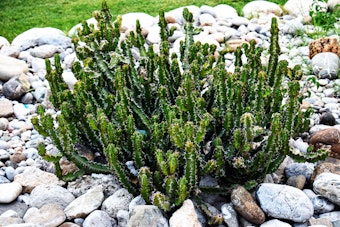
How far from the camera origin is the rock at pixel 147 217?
279 cm

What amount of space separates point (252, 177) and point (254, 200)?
185 millimetres

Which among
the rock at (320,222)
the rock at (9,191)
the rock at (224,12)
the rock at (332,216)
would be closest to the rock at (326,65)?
the rock at (224,12)

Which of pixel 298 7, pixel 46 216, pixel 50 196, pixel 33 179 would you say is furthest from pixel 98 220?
pixel 298 7

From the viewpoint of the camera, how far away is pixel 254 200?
304 centimetres

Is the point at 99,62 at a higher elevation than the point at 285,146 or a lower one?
higher

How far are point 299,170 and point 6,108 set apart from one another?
102 inches

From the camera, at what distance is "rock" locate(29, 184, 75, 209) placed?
3.25m

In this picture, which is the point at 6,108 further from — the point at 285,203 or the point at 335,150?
the point at 335,150

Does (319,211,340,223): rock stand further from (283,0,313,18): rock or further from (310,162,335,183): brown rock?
(283,0,313,18): rock

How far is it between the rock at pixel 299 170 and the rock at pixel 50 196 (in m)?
1.48

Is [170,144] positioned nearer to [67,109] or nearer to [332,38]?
[67,109]

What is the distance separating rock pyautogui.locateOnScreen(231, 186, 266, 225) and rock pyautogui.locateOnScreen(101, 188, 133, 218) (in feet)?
2.19

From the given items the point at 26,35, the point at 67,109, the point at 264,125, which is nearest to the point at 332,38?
the point at 264,125

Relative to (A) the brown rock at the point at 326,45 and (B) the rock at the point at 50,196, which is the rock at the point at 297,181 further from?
(A) the brown rock at the point at 326,45
